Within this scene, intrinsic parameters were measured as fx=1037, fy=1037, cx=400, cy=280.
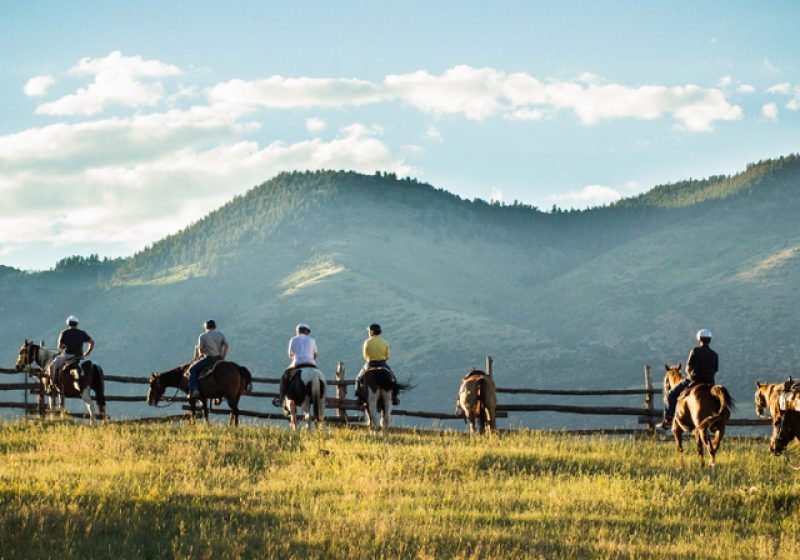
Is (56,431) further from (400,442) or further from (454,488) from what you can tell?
(454,488)

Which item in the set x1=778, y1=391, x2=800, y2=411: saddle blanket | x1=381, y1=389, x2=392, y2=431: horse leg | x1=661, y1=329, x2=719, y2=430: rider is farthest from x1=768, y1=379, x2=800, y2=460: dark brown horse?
x1=381, y1=389, x2=392, y2=431: horse leg

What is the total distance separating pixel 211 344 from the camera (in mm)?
22250

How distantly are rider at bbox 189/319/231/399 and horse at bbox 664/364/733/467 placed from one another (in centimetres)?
949

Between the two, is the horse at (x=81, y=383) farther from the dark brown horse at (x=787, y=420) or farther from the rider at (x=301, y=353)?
the dark brown horse at (x=787, y=420)

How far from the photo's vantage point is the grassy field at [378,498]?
1098cm

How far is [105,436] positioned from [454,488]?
7.65 m

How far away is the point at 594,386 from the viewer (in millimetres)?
173125

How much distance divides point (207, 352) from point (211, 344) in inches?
8.3

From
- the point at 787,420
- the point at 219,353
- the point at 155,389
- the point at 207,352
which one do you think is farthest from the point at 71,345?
the point at 787,420

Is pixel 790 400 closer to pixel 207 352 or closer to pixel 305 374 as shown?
pixel 305 374

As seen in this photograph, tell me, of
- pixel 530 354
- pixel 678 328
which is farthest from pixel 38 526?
pixel 678 328

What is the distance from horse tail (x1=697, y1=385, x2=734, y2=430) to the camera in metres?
16.8

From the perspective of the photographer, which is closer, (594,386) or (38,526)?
(38,526)

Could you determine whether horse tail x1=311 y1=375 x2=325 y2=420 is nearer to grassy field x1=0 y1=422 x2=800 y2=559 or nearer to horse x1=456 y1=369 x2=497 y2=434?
grassy field x1=0 y1=422 x2=800 y2=559
